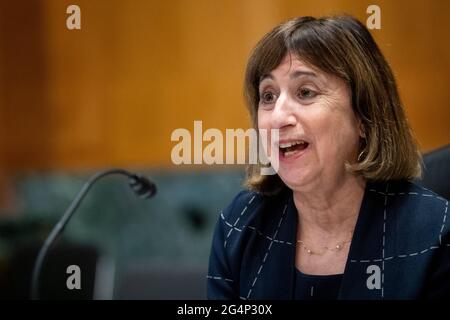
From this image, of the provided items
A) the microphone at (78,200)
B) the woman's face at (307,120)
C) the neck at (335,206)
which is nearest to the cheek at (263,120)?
the woman's face at (307,120)

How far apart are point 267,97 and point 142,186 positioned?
0.51 metres

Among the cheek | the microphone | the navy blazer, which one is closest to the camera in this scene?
the navy blazer

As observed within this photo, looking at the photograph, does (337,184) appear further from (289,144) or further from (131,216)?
(131,216)

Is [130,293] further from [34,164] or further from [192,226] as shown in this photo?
[34,164]

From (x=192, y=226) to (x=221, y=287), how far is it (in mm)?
386

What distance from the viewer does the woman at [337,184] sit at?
1038mm

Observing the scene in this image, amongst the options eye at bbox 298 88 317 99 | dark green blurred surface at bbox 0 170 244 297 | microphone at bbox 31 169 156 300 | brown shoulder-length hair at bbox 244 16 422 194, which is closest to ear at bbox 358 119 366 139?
brown shoulder-length hair at bbox 244 16 422 194

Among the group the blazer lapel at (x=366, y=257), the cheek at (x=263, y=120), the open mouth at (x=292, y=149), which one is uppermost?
the cheek at (x=263, y=120)

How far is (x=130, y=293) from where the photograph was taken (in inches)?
55.2

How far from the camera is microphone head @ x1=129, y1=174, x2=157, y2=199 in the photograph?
1.49m

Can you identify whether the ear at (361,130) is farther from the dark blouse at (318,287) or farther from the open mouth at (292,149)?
the dark blouse at (318,287)

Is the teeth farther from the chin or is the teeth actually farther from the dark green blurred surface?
the dark green blurred surface

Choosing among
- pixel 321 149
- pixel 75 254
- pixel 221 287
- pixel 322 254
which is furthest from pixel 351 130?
pixel 75 254

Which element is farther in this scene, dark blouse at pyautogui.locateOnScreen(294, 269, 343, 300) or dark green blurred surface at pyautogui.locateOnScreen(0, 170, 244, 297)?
dark green blurred surface at pyautogui.locateOnScreen(0, 170, 244, 297)
